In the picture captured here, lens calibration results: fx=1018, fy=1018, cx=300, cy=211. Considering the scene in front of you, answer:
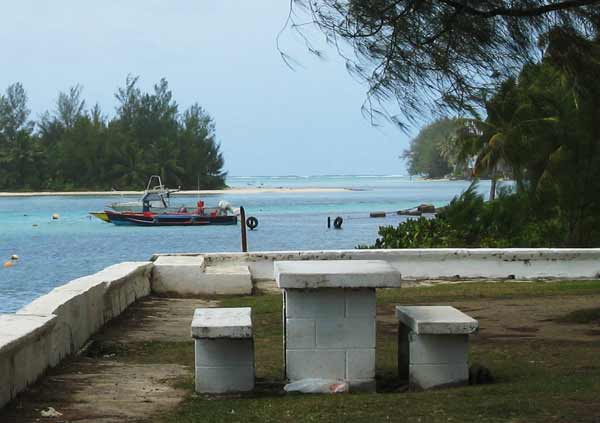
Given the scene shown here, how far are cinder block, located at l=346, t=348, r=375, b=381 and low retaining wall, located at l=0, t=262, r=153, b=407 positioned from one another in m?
2.07

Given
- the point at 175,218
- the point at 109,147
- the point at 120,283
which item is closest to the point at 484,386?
the point at 120,283

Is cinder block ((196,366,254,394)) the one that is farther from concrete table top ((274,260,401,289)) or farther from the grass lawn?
concrete table top ((274,260,401,289))

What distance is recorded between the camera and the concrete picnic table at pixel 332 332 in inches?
261

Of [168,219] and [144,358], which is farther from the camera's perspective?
[168,219]

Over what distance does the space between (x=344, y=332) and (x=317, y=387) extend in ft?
1.30

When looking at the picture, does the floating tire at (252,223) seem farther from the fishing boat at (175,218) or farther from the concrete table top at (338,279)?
the concrete table top at (338,279)

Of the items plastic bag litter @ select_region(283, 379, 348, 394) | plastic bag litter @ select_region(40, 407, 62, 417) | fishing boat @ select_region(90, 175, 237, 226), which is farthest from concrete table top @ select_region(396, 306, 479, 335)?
fishing boat @ select_region(90, 175, 237, 226)

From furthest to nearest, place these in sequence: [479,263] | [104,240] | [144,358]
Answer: [104,240], [479,263], [144,358]

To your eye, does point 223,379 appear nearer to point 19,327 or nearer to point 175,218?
point 19,327

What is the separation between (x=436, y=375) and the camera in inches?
264

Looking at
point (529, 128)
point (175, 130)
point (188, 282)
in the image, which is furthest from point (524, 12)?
point (175, 130)

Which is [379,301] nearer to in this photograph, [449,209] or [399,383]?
[399,383]

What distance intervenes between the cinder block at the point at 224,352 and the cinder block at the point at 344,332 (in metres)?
0.47

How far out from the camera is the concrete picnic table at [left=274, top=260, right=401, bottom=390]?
21.8 ft
